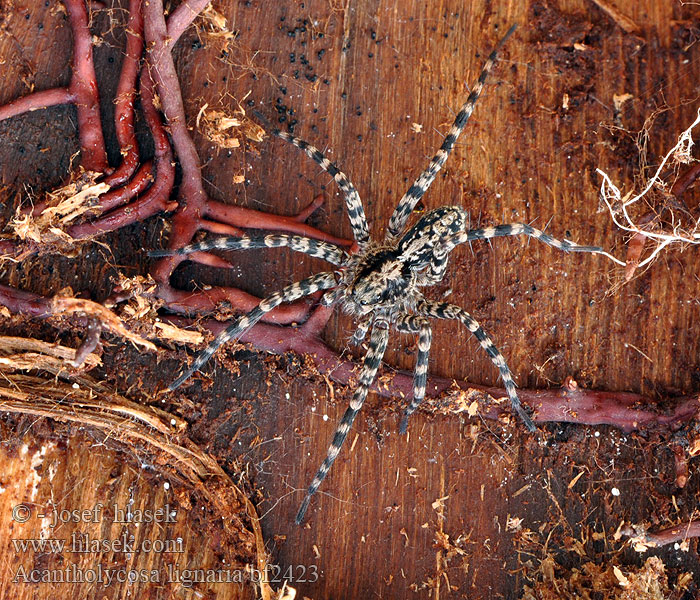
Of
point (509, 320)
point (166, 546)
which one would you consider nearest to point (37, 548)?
point (166, 546)

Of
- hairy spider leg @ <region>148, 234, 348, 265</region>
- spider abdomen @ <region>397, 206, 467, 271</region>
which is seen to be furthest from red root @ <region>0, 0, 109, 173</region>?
spider abdomen @ <region>397, 206, 467, 271</region>

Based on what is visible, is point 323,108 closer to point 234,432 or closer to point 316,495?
point 234,432

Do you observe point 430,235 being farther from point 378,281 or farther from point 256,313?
point 256,313

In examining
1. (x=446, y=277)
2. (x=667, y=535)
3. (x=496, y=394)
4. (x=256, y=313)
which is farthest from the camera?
(x=446, y=277)

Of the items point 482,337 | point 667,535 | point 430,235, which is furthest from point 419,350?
point 667,535

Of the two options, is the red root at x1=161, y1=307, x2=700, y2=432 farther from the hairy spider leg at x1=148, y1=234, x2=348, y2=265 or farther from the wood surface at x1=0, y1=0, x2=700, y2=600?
the hairy spider leg at x1=148, y1=234, x2=348, y2=265

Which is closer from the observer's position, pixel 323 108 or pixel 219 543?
pixel 219 543
